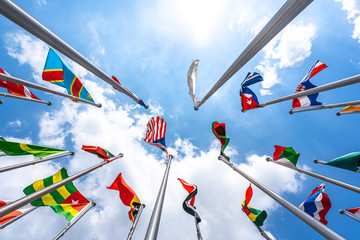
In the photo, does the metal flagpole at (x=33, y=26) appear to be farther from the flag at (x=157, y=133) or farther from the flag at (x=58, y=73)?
the flag at (x=157, y=133)

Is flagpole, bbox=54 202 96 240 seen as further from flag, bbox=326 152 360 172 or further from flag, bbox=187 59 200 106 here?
flag, bbox=326 152 360 172

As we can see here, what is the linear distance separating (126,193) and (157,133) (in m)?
3.69

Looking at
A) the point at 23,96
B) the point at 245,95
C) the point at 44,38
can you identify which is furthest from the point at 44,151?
the point at 245,95

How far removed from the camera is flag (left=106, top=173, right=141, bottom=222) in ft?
24.4

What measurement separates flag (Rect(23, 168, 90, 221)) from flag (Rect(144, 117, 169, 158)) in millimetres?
4481

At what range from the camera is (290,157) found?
6.25 m

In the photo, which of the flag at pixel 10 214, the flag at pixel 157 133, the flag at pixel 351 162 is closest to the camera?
the flag at pixel 351 162

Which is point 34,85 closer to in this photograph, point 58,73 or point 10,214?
point 58,73

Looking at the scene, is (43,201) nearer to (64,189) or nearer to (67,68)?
(64,189)

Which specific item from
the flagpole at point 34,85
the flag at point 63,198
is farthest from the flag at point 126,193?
the flagpole at point 34,85

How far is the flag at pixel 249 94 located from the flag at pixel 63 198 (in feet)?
34.5

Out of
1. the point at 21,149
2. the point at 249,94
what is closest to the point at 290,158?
the point at 249,94

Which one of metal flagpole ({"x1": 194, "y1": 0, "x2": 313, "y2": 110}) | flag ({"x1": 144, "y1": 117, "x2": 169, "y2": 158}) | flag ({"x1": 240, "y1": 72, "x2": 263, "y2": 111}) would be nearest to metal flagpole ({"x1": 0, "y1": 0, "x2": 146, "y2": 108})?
metal flagpole ({"x1": 194, "y1": 0, "x2": 313, "y2": 110})

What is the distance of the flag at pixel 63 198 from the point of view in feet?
21.3
